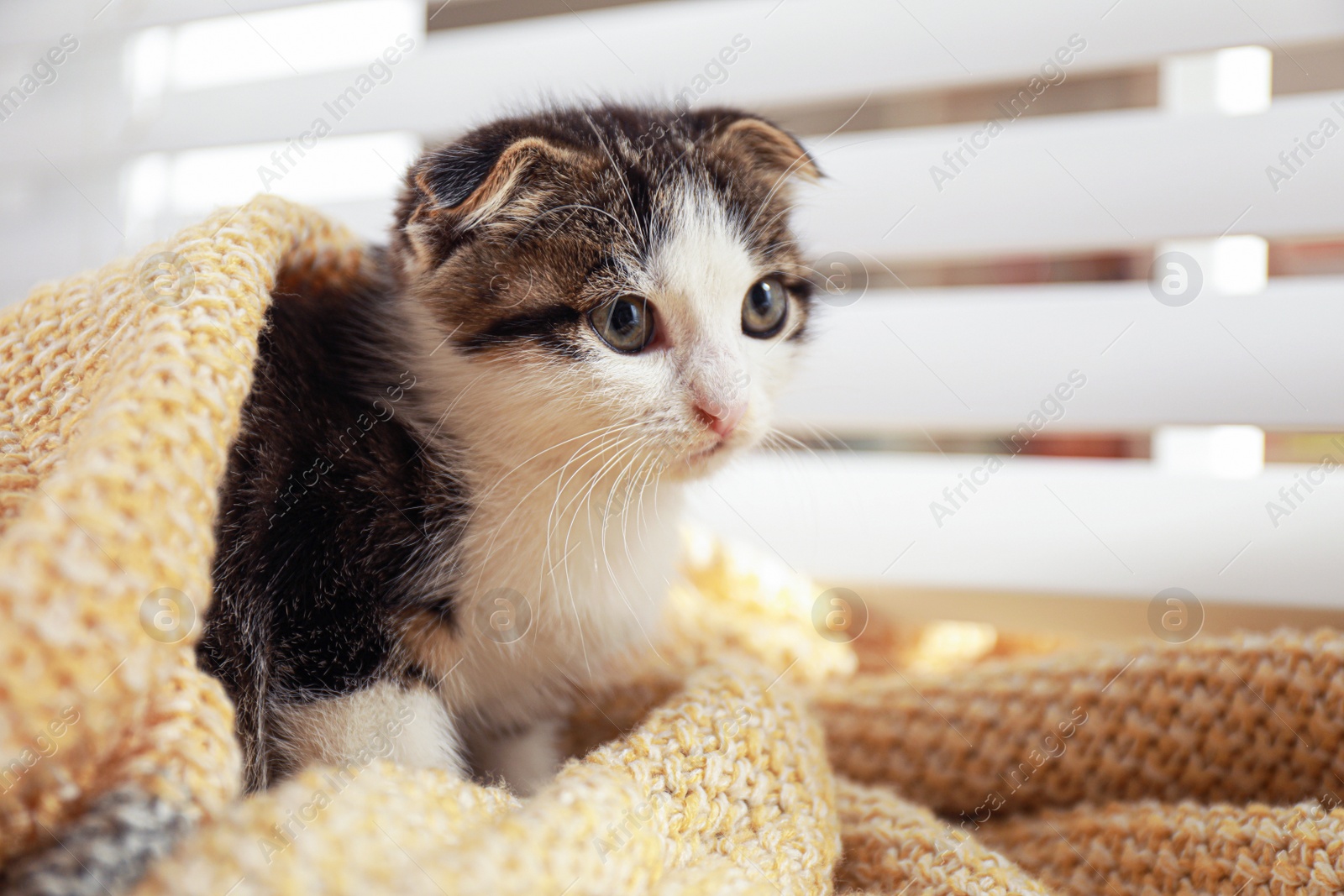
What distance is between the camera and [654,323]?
964mm

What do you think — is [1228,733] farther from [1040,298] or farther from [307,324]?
[307,324]

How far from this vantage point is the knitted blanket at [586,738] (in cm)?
54

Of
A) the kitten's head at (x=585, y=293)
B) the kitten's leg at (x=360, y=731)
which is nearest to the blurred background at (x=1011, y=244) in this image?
the kitten's head at (x=585, y=293)

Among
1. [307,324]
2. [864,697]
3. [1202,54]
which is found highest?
[1202,54]

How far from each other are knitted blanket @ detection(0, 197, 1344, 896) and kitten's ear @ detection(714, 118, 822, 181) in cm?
49

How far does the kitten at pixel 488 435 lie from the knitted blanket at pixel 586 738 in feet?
0.33

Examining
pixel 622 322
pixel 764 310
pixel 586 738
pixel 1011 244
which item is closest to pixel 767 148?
pixel 764 310

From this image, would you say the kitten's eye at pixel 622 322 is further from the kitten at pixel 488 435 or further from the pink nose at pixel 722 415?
the pink nose at pixel 722 415

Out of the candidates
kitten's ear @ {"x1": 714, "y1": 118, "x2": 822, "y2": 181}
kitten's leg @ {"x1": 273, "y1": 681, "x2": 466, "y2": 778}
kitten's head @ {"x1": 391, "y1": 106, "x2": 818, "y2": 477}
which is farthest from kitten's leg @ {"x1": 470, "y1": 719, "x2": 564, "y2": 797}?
kitten's ear @ {"x1": 714, "y1": 118, "x2": 822, "y2": 181}

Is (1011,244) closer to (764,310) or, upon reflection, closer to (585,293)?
(764,310)

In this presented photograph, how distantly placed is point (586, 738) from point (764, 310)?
59 centimetres

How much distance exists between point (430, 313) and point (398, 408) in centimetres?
11

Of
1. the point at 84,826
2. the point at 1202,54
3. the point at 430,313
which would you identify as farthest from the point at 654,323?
the point at 1202,54

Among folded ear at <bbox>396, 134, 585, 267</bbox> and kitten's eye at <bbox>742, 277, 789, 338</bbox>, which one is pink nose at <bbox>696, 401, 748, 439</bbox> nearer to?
kitten's eye at <bbox>742, 277, 789, 338</bbox>
